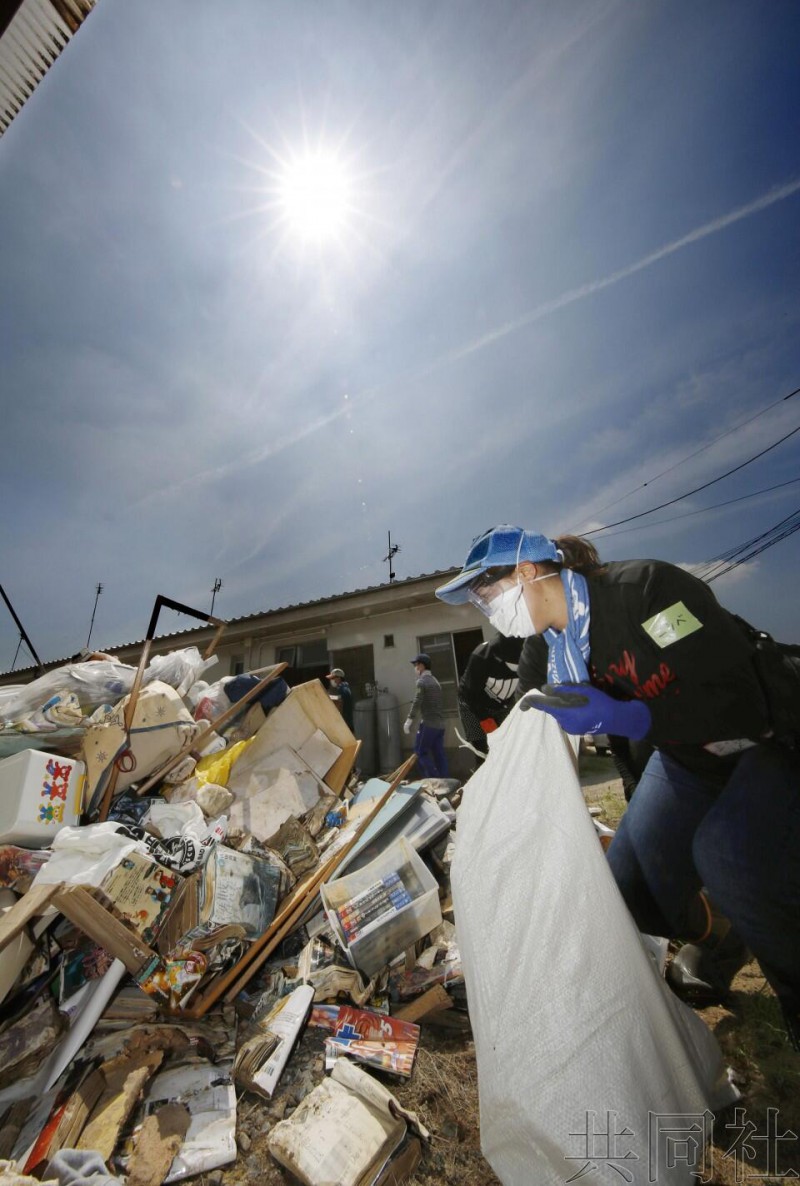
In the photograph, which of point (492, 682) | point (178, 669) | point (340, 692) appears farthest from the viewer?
point (340, 692)

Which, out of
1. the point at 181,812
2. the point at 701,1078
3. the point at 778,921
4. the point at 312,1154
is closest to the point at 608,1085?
the point at 701,1078

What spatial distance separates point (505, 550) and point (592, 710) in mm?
629

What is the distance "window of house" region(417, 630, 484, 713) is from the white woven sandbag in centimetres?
580

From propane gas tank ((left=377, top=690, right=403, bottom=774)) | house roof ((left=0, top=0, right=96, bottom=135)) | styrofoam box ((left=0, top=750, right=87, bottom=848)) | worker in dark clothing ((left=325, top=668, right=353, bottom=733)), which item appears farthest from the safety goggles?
propane gas tank ((left=377, top=690, right=403, bottom=774))

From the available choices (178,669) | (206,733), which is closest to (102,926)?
(206,733)

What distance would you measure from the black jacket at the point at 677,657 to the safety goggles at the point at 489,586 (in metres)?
0.32

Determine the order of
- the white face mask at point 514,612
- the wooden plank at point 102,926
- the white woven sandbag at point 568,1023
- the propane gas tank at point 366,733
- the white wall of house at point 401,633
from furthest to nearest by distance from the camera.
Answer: the white wall of house at point 401,633
the propane gas tank at point 366,733
the wooden plank at point 102,926
the white face mask at point 514,612
the white woven sandbag at point 568,1023

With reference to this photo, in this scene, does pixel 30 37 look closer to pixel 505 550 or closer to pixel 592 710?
pixel 505 550

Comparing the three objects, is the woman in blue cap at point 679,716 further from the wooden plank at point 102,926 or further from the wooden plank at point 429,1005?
the wooden plank at point 102,926

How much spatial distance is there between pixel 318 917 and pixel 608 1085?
1767mm

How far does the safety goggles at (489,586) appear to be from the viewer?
162 cm

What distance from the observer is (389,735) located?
6.98 metres

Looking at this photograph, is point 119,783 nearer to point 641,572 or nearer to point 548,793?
point 548,793

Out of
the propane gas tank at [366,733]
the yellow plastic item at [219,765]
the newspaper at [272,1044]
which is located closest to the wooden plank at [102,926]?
the newspaper at [272,1044]
